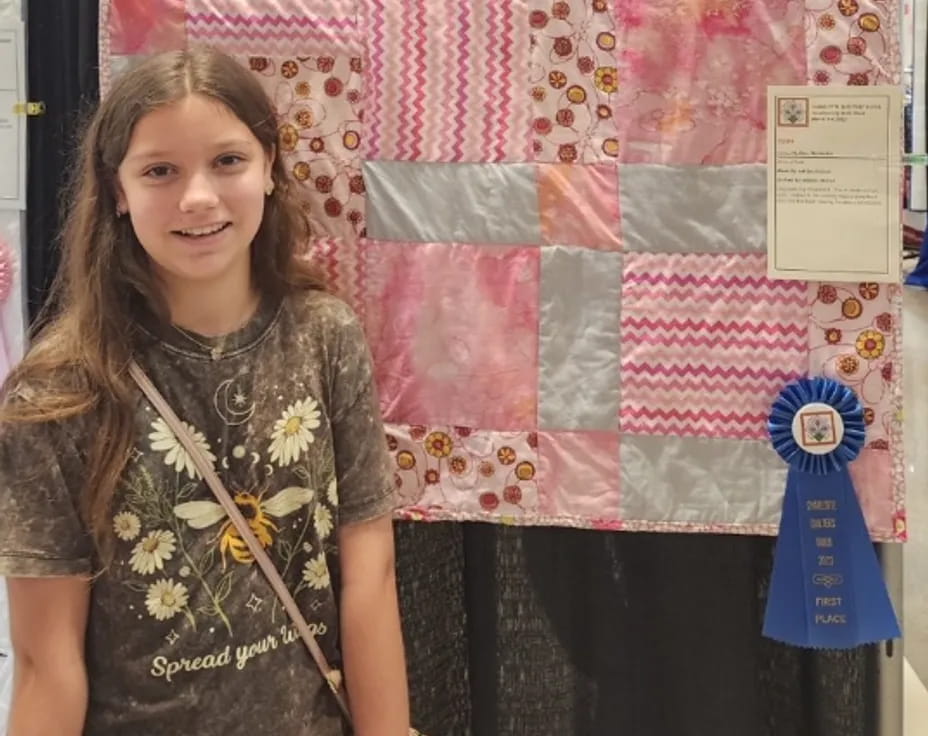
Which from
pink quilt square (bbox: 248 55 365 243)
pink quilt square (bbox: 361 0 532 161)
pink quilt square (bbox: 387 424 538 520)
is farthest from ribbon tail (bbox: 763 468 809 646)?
pink quilt square (bbox: 248 55 365 243)

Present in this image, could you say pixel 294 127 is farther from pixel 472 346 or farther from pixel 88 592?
pixel 88 592

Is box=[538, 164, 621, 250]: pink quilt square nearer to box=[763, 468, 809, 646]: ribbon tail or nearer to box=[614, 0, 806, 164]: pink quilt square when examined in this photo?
box=[614, 0, 806, 164]: pink quilt square

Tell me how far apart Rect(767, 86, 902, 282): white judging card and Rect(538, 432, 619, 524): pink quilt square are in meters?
0.31

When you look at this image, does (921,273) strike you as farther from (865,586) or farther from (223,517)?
(223,517)

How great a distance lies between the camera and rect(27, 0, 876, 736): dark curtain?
4.87ft

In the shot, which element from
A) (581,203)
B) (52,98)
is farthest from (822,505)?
(52,98)

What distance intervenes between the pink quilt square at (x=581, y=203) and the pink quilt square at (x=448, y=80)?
5 cm

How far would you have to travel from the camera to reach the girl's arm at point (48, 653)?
1.19 m

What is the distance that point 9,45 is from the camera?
1513 mm

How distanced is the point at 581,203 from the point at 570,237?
0.15ft

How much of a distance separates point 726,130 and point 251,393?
25.4 inches

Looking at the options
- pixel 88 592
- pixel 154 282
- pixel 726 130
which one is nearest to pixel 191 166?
pixel 154 282

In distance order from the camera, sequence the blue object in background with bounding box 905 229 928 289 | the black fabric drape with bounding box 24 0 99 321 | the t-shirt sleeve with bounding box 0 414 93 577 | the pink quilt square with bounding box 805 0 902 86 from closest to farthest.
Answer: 1. the t-shirt sleeve with bounding box 0 414 93 577
2. the pink quilt square with bounding box 805 0 902 86
3. the black fabric drape with bounding box 24 0 99 321
4. the blue object in background with bounding box 905 229 928 289

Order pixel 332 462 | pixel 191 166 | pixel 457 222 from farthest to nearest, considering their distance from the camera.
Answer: pixel 457 222, pixel 332 462, pixel 191 166
